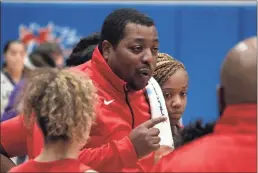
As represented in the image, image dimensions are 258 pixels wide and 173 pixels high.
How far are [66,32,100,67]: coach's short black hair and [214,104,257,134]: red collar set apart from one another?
59.8 inches

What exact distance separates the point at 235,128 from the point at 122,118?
2.64 ft

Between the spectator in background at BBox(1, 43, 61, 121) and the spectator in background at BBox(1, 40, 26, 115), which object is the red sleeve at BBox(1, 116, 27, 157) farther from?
the spectator in background at BBox(1, 40, 26, 115)

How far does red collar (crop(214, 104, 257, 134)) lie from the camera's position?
197 centimetres

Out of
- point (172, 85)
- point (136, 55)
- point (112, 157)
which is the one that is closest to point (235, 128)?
point (112, 157)

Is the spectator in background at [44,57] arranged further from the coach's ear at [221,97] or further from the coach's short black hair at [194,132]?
the coach's ear at [221,97]

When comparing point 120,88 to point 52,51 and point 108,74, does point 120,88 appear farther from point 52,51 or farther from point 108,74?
point 52,51

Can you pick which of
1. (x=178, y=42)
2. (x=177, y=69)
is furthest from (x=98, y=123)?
(x=178, y=42)

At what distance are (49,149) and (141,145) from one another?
33 cm

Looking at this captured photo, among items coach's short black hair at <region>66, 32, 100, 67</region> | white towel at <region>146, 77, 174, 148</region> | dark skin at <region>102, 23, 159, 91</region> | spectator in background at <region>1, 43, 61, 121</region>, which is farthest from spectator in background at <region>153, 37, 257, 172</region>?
spectator in background at <region>1, 43, 61, 121</region>

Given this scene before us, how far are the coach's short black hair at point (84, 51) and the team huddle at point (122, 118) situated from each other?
580mm

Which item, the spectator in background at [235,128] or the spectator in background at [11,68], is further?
the spectator in background at [11,68]

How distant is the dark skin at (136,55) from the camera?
2.71 meters

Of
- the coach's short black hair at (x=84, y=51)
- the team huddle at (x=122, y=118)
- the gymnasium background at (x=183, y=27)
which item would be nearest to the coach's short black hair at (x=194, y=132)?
the team huddle at (x=122, y=118)

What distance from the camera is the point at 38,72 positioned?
2465 millimetres
